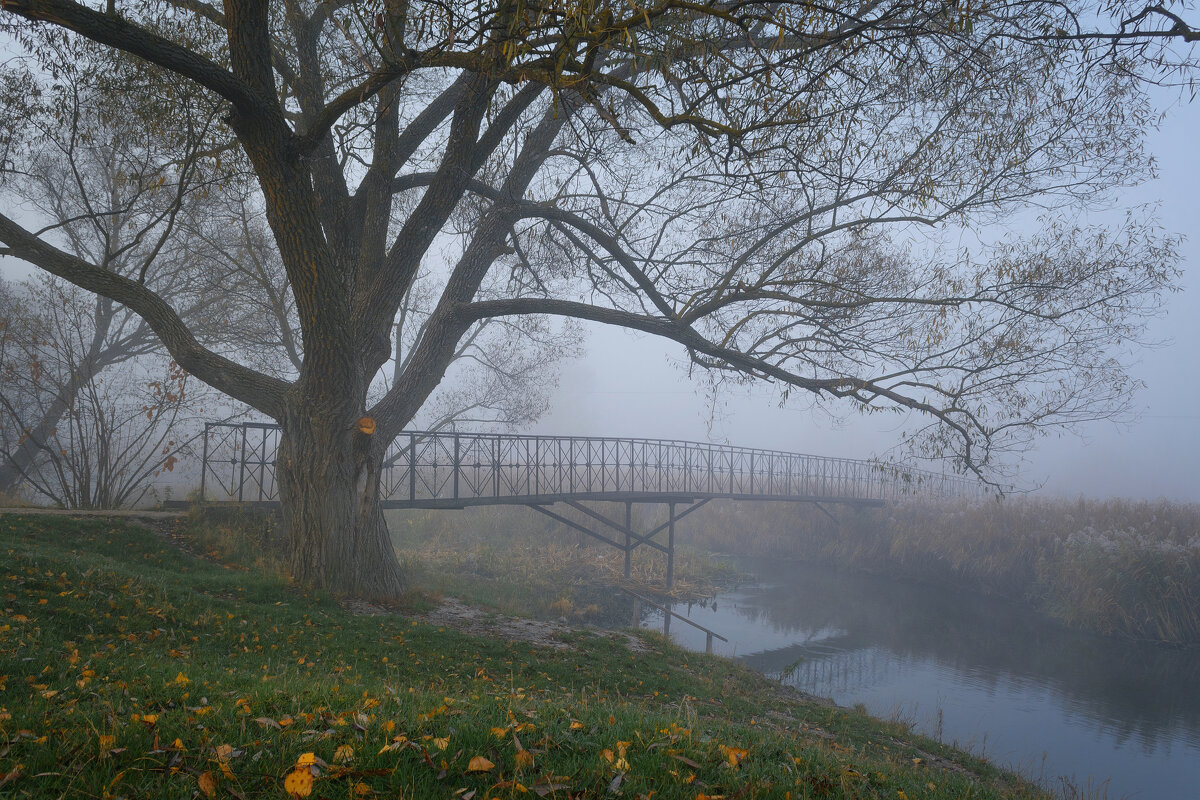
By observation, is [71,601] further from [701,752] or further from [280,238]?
[701,752]

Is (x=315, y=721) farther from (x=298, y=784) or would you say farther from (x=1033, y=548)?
(x=1033, y=548)

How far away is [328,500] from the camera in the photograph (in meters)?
8.55

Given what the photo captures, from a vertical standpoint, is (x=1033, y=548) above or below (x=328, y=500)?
below

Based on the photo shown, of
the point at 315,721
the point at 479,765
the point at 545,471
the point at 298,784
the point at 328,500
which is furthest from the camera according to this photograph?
the point at 545,471

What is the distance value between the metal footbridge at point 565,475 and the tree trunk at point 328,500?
3.21m

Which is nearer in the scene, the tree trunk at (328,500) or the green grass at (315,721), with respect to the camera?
the green grass at (315,721)

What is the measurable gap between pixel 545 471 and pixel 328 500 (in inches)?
400

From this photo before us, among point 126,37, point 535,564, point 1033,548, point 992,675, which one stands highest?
point 126,37

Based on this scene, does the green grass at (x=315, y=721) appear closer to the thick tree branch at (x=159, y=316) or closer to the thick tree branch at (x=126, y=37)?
the thick tree branch at (x=159, y=316)

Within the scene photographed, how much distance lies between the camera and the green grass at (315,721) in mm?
2252

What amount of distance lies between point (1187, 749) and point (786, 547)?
16126mm

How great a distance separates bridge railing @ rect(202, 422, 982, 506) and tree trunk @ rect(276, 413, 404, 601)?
271 cm

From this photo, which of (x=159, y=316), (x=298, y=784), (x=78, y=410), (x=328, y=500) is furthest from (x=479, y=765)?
(x=78, y=410)

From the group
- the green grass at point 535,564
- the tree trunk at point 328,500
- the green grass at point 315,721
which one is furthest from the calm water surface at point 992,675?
the tree trunk at point 328,500
